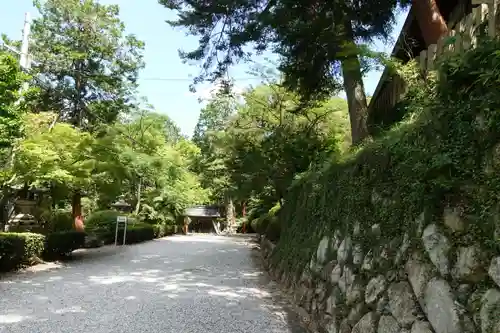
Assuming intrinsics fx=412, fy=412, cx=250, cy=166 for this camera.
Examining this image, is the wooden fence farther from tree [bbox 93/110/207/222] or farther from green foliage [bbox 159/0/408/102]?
tree [bbox 93/110/207/222]

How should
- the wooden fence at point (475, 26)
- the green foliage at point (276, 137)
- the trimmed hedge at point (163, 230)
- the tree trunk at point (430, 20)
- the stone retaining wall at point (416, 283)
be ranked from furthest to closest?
the trimmed hedge at point (163, 230) < the green foliage at point (276, 137) < the tree trunk at point (430, 20) < the wooden fence at point (475, 26) < the stone retaining wall at point (416, 283)

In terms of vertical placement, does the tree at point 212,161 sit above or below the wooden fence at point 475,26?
above

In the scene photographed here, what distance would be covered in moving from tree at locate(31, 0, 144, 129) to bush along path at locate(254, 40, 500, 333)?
2113cm

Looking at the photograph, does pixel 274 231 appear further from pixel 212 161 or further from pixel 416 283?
pixel 212 161

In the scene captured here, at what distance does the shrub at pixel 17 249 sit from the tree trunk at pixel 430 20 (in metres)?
8.61

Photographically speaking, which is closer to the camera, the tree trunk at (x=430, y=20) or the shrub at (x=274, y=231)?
the tree trunk at (x=430, y=20)

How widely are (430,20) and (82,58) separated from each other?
2235 cm

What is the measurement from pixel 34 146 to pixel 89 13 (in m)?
17.7

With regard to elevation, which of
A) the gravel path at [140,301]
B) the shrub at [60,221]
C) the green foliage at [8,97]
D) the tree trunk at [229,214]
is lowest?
the gravel path at [140,301]

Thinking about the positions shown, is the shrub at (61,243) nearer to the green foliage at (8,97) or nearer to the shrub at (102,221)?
the green foliage at (8,97)

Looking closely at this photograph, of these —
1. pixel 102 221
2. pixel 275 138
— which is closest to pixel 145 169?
pixel 102 221

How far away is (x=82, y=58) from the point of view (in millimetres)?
24203

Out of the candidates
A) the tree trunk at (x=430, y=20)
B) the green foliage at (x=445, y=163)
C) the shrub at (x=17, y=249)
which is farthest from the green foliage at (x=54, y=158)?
the tree trunk at (x=430, y=20)

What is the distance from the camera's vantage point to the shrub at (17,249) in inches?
328
